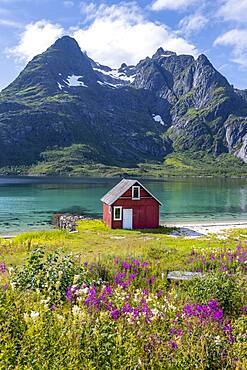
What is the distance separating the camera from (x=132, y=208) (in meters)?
48.6

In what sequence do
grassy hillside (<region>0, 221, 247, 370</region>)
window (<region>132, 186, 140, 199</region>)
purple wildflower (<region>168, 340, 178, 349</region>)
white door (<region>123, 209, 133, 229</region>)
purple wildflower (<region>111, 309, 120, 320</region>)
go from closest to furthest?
grassy hillside (<region>0, 221, 247, 370</region>) → purple wildflower (<region>168, 340, 178, 349</region>) → purple wildflower (<region>111, 309, 120, 320</region>) → white door (<region>123, 209, 133, 229</region>) → window (<region>132, 186, 140, 199</region>)

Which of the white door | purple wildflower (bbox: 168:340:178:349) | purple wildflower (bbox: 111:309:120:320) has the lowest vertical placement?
the white door

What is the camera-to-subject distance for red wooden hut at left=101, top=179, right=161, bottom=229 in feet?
159

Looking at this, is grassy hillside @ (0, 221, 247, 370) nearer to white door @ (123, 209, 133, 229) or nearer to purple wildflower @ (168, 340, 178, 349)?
purple wildflower @ (168, 340, 178, 349)

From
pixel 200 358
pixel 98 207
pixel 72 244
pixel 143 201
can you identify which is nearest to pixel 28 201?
pixel 98 207

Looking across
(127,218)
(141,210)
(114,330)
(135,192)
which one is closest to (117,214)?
(127,218)

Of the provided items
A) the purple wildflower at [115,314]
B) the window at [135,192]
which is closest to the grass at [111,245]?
the window at [135,192]

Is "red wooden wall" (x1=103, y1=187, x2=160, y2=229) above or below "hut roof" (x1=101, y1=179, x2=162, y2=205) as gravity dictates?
below

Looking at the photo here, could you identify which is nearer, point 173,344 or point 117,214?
point 173,344

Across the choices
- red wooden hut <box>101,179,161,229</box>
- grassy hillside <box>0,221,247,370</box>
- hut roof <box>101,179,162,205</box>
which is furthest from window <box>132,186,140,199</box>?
grassy hillside <box>0,221,247,370</box>

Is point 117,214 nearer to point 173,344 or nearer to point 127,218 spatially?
point 127,218

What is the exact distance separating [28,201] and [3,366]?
95417 mm

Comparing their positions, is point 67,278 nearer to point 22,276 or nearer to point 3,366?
point 22,276

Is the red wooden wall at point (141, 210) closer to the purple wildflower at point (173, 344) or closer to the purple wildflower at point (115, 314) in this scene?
the purple wildflower at point (115, 314)
